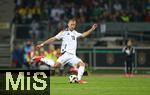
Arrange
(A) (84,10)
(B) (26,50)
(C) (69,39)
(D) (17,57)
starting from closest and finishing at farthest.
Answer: (C) (69,39) < (B) (26,50) < (D) (17,57) < (A) (84,10)

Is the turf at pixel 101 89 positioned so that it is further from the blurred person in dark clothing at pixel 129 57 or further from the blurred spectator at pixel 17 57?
the blurred spectator at pixel 17 57

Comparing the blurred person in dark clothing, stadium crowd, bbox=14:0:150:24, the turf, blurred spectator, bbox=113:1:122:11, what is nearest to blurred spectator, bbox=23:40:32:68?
stadium crowd, bbox=14:0:150:24

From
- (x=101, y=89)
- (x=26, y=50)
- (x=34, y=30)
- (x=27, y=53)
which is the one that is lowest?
(x=101, y=89)

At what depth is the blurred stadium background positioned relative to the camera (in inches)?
1559

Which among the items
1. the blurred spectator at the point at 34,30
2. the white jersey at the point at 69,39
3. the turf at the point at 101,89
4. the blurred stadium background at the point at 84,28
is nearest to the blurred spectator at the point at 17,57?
the blurred stadium background at the point at 84,28

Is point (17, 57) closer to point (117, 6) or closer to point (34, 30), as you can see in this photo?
point (34, 30)

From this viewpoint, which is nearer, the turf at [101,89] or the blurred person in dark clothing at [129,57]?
the turf at [101,89]

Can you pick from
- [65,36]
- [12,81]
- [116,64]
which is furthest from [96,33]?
[12,81]

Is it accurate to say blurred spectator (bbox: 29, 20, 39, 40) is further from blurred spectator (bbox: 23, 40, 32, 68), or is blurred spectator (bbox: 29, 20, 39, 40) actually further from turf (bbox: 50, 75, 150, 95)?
turf (bbox: 50, 75, 150, 95)

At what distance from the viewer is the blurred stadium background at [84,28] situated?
1559 inches

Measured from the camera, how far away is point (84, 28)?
133 feet

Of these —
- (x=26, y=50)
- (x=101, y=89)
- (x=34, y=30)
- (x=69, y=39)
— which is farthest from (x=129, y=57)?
(x=101, y=89)

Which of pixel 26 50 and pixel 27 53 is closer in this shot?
pixel 27 53

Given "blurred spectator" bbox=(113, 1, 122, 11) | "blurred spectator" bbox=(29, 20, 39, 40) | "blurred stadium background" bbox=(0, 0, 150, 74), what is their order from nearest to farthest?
"blurred stadium background" bbox=(0, 0, 150, 74), "blurred spectator" bbox=(29, 20, 39, 40), "blurred spectator" bbox=(113, 1, 122, 11)
